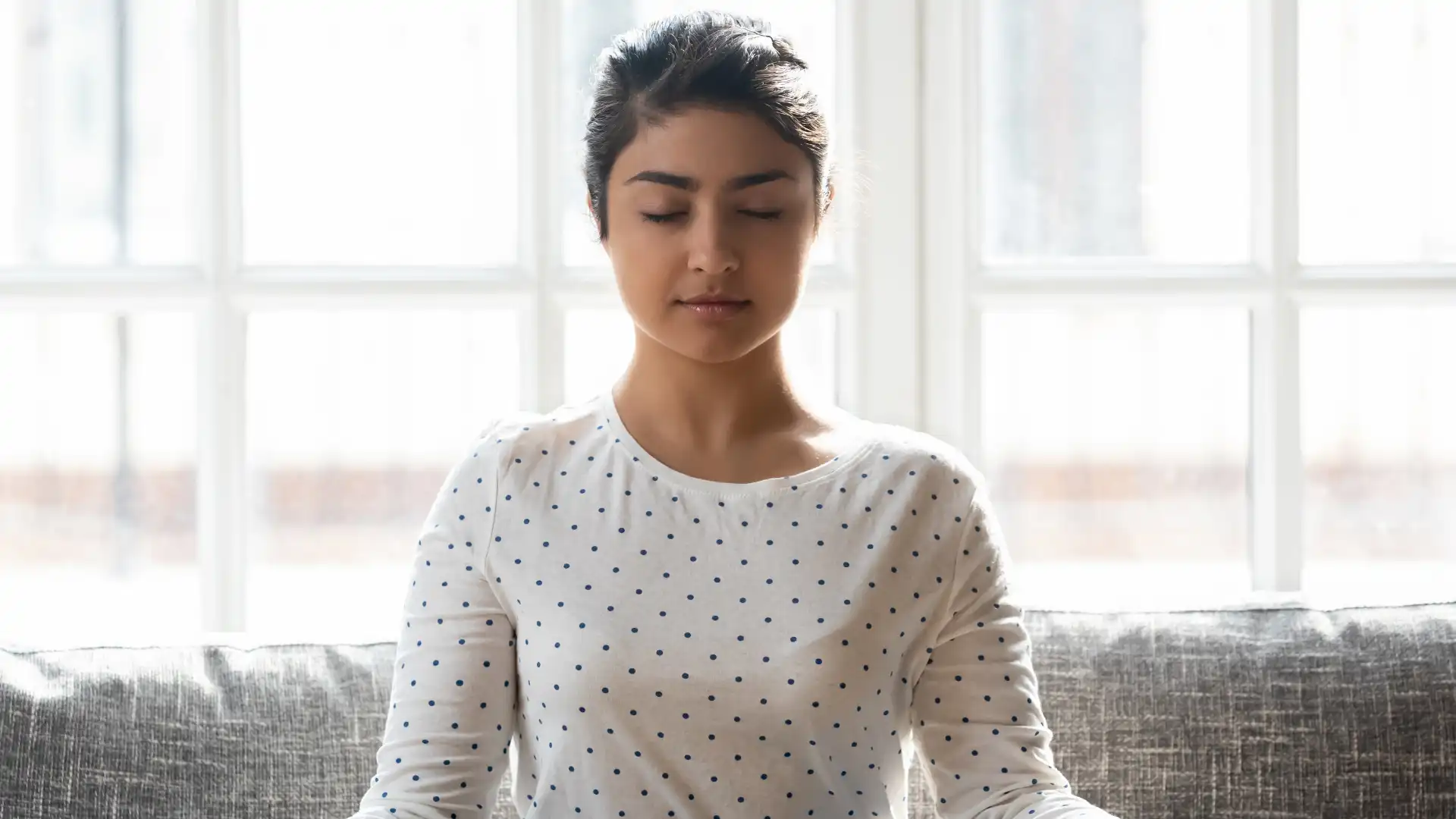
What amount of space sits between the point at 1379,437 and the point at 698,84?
4.06ft

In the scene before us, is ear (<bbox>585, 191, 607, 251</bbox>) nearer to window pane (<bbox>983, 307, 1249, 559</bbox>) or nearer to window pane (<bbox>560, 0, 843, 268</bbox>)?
window pane (<bbox>560, 0, 843, 268</bbox>)

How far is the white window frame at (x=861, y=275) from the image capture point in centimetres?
173

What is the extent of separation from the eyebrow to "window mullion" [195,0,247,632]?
2.56 ft

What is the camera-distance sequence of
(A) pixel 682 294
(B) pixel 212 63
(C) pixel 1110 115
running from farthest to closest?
1. (C) pixel 1110 115
2. (B) pixel 212 63
3. (A) pixel 682 294

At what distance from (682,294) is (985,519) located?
35 cm

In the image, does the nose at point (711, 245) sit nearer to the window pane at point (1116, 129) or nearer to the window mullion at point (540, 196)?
the window mullion at point (540, 196)

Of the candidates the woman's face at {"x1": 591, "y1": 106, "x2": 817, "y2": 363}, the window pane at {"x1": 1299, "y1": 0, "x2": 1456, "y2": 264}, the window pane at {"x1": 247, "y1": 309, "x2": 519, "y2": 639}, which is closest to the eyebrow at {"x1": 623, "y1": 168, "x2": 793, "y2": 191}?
the woman's face at {"x1": 591, "y1": 106, "x2": 817, "y2": 363}

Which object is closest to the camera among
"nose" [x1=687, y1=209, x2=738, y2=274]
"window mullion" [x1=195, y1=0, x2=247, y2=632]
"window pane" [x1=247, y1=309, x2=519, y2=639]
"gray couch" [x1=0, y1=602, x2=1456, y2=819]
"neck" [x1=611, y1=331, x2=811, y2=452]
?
"nose" [x1=687, y1=209, x2=738, y2=274]

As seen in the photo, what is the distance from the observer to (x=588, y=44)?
1.79m

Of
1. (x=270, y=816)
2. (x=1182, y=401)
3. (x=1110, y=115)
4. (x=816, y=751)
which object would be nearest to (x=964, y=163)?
(x=1110, y=115)

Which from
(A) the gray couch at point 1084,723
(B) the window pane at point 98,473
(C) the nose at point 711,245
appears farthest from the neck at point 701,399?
(B) the window pane at point 98,473

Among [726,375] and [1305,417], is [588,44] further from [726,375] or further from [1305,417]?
[1305,417]

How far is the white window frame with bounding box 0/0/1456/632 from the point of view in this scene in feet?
5.69

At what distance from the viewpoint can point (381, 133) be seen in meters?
1.82
